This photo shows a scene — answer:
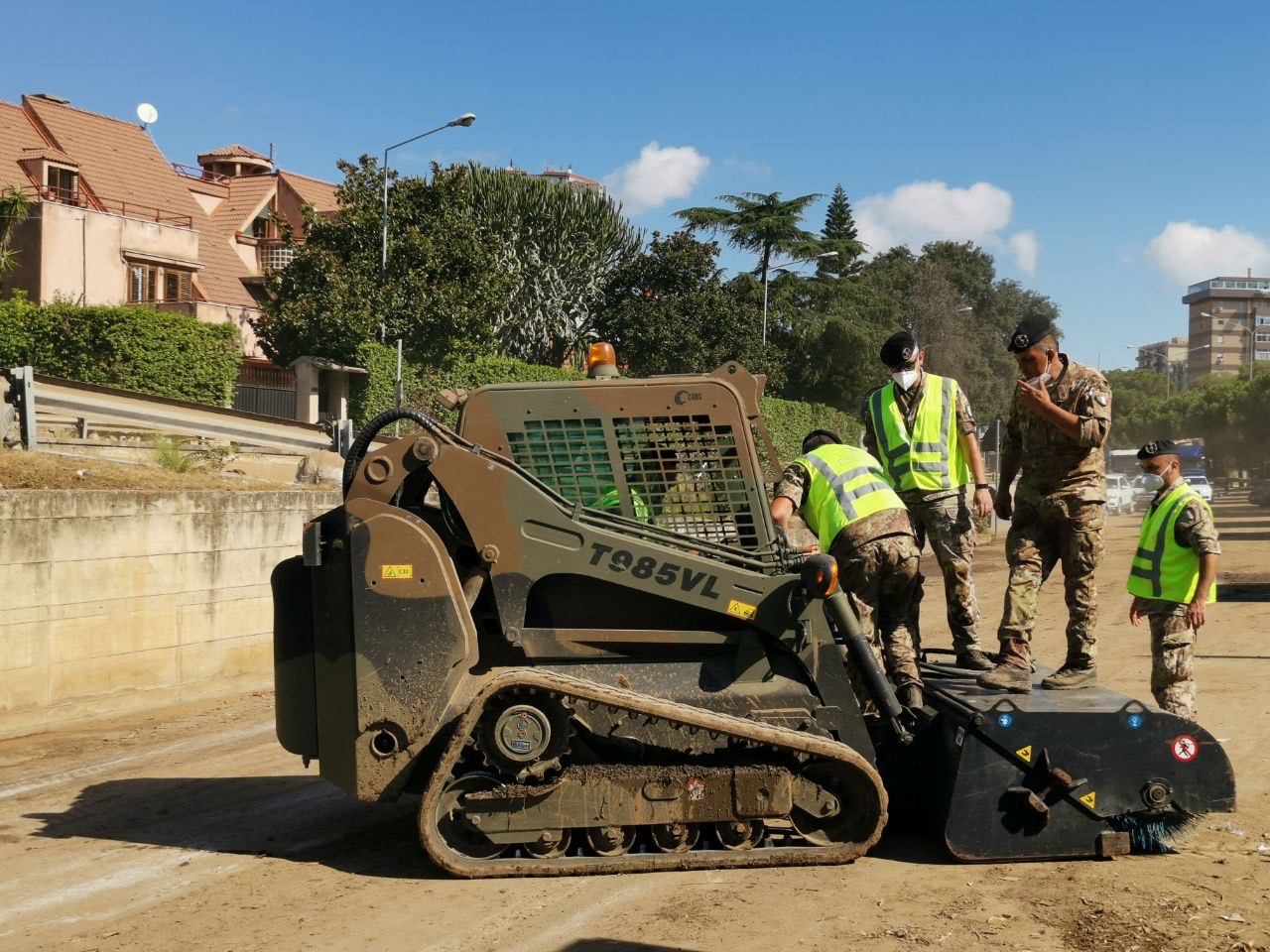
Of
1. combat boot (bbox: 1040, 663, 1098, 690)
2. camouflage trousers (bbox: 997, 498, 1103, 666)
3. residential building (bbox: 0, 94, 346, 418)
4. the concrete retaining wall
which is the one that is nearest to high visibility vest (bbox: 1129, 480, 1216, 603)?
camouflage trousers (bbox: 997, 498, 1103, 666)

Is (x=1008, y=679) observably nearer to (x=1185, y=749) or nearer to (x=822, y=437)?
(x=1185, y=749)

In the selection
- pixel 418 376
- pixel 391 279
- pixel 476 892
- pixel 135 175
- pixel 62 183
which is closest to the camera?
pixel 476 892

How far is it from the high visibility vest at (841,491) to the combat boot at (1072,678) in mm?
1168

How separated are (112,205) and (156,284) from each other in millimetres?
4137

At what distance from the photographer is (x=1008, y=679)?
6332 millimetres

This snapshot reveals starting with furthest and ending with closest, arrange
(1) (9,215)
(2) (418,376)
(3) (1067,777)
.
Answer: (1) (9,215) → (2) (418,376) → (3) (1067,777)

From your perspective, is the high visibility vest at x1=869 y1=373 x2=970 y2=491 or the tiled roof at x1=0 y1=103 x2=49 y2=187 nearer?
the high visibility vest at x1=869 y1=373 x2=970 y2=491

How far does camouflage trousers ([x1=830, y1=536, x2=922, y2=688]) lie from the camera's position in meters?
6.38

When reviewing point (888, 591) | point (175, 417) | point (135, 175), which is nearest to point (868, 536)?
point (888, 591)

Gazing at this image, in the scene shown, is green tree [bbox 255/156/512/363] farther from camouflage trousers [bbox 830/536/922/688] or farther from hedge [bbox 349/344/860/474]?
camouflage trousers [bbox 830/536/922/688]

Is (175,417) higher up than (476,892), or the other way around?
(175,417)

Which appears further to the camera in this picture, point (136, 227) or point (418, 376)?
point (136, 227)

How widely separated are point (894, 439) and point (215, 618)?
253 inches

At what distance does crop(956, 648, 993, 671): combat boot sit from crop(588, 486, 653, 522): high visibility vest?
206 centimetres
